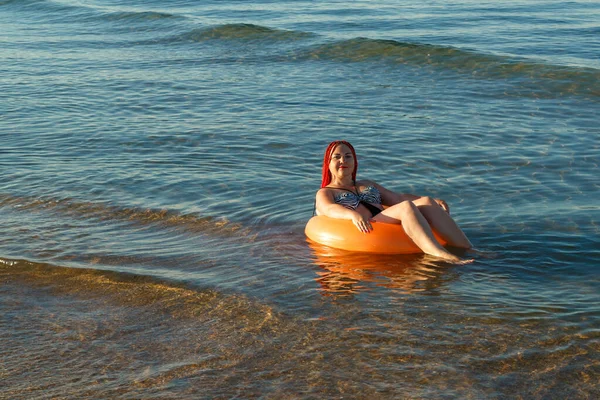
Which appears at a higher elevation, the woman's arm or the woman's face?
the woman's face

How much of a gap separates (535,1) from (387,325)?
75.4 ft

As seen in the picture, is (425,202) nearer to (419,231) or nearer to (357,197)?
(419,231)

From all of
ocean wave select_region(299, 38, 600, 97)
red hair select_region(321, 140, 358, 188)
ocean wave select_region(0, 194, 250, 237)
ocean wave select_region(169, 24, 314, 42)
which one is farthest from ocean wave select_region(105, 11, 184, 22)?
red hair select_region(321, 140, 358, 188)

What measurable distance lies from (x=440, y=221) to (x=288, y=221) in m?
1.91

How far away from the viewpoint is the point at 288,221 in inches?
353

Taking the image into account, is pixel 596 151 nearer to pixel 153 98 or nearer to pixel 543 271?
pixel 543 271

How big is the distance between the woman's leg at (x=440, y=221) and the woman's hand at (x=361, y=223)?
51cm

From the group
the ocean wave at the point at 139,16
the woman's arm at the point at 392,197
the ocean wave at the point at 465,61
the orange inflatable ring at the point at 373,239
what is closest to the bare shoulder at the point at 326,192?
the orange inflatable ring at the point at 373,239

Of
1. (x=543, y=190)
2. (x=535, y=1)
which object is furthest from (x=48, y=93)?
(x=535, y=1)

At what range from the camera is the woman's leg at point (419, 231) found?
7453 mm

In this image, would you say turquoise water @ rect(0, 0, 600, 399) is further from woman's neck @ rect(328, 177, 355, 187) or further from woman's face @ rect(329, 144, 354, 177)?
woman's face @ rect(329, 144, 354, 177)

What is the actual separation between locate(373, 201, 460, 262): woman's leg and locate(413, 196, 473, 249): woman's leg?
12cm

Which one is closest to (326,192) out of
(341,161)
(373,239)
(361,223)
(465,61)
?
(341,161)

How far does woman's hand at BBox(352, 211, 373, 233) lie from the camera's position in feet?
25.1
